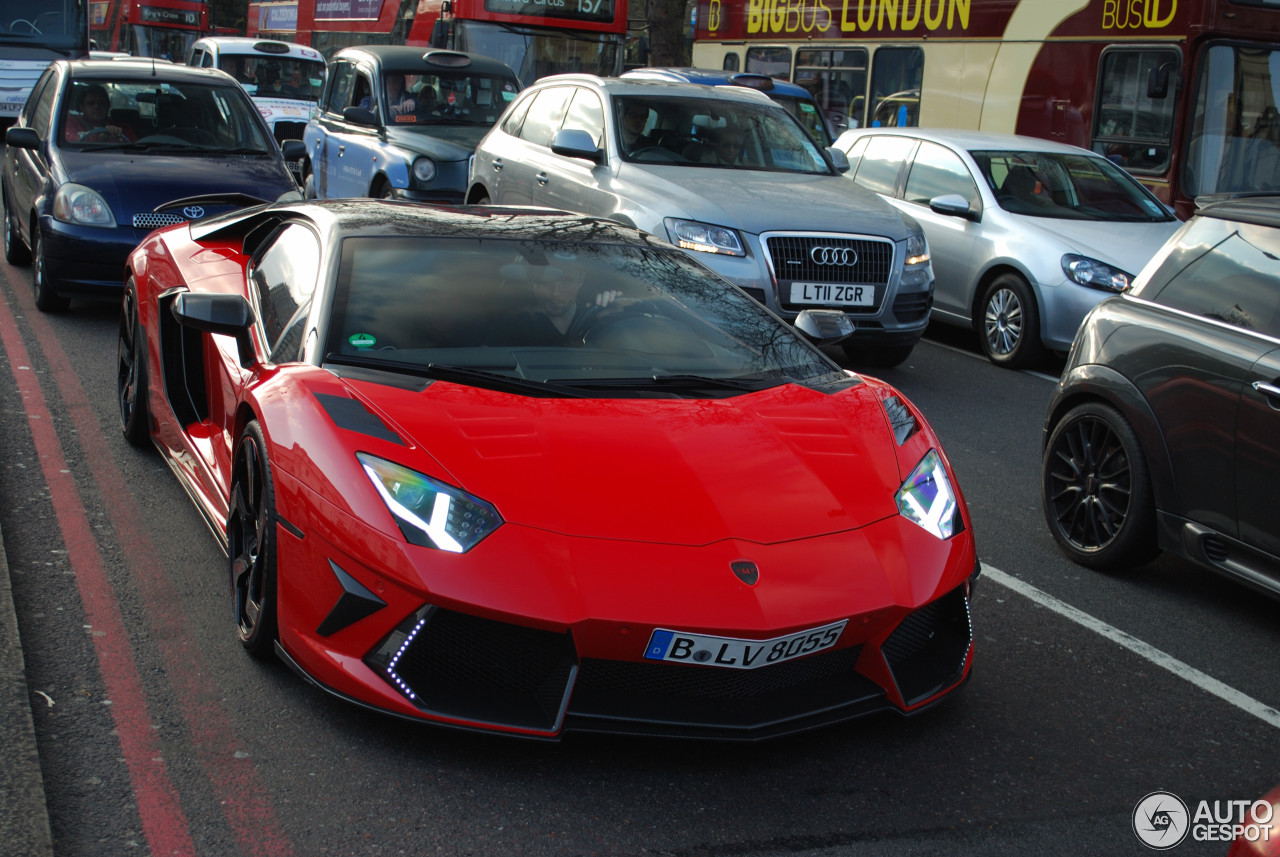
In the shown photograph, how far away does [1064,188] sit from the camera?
10586mm

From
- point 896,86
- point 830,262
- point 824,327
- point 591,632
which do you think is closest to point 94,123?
point 830,262

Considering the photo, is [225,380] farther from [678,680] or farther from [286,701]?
[678,680]

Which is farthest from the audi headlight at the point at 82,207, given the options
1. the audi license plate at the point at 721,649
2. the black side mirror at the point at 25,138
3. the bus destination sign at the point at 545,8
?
the bus destination sign at the point at 545,8

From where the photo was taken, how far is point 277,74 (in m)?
21.3

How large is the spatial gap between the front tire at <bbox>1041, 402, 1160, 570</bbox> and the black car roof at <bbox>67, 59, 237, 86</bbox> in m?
7.52

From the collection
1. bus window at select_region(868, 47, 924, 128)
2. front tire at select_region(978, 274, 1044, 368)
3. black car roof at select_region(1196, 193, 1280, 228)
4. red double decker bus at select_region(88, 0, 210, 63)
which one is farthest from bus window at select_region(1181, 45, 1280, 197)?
red double decker bus at select_region(88, 0, 210, 63)

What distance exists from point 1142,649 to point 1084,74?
9.97m

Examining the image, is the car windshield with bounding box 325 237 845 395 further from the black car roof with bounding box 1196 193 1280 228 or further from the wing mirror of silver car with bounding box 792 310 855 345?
the black car roof with bounding box 1196 193 1280 228

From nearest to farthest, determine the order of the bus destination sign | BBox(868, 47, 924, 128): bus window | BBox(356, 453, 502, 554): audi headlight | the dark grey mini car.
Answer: BBox(356, 453, 502, 554): audi headlight → the dark grey mini car → BBox(868, 47, 924, 128): bus window → the bus destination sign

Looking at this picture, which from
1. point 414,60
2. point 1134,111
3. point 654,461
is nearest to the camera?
point 654,461

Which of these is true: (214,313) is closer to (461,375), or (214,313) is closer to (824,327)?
(461,375)

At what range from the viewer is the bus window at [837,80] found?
53.0 feet

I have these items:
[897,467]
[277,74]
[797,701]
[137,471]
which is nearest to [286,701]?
[797,701]

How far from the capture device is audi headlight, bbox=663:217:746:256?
27.4 feet
